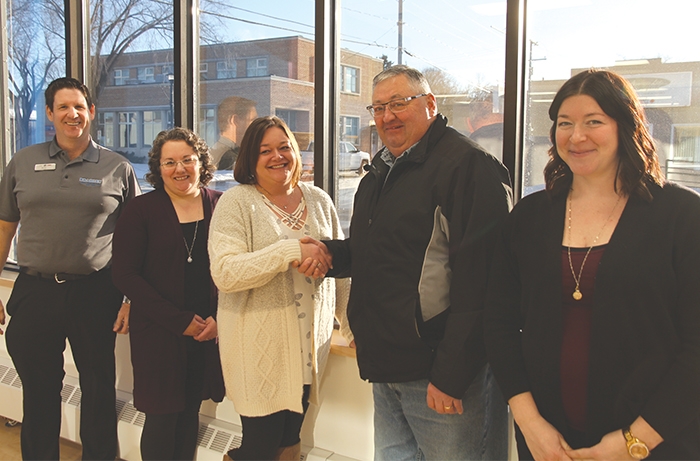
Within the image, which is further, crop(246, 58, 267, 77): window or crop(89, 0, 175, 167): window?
crop(89, 0, 175, 167): window

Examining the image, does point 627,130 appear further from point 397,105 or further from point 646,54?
point 646,54

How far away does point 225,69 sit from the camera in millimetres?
3242

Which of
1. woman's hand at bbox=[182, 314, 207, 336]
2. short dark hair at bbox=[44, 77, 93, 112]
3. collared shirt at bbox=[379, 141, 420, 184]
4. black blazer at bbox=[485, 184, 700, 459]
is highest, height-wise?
short dark hair at bbox=[44, 77, 93, 112]

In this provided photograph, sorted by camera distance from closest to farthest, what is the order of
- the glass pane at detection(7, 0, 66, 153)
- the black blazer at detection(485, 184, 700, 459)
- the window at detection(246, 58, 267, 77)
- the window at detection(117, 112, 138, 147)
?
the black blazer at detection(485, 184, 700, 459), the window at detection(246, 58, 267, 77), the window at detection(117, 112, 138, 147), the glass pane at detection(7, 0, 66, 153)

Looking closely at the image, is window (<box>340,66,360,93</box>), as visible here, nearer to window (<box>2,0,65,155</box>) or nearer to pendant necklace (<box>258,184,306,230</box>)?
pendant necklace (<box>258,184,306,230</box>)

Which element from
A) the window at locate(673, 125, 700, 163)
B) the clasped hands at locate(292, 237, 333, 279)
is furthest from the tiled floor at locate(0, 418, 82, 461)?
the window at locate(673, 125, 700, 163)

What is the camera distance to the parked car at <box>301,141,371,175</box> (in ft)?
9.48

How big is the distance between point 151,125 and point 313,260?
2.16 metres

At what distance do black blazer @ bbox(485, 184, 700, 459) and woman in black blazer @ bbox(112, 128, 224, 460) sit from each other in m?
1.46

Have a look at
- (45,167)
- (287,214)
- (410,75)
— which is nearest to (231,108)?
(45,167)

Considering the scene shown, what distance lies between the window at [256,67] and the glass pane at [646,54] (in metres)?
1.43

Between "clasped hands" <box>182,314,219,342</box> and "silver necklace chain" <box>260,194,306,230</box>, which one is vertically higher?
"silver necklace chain" <box>260,194,306,230</box>

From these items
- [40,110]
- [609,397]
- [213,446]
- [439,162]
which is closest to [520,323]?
[609,397]

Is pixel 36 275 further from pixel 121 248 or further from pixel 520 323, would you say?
pixel 520 323
